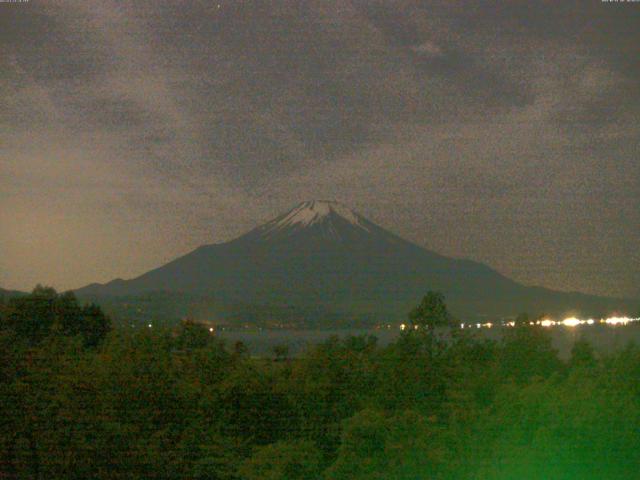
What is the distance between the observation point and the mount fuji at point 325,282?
871cm

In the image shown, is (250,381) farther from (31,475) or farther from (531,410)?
(531,410)

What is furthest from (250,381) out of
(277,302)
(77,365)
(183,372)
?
(277,302)

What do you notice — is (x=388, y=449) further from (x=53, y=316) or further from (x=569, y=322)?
(x=53, y=316)

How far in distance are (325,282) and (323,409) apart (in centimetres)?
921

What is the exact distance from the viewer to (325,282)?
45.0 feet

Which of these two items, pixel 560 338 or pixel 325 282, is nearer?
pixel 560 338

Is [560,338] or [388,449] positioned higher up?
[560,338]

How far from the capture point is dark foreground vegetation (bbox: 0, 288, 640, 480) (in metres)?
2.94

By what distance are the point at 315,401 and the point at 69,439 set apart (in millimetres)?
1552

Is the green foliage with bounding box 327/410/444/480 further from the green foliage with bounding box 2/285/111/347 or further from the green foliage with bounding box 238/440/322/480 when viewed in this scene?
the green foliage with bounding box 2/285/111/347

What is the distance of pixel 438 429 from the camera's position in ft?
10.8

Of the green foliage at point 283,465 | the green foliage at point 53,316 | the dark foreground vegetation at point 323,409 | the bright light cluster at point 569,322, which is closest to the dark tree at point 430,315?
the dark foreground vegetation at point 323,409

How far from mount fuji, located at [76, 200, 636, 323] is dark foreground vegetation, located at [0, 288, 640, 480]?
1802 millimetres

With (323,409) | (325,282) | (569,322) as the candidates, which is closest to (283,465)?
(323,409)
